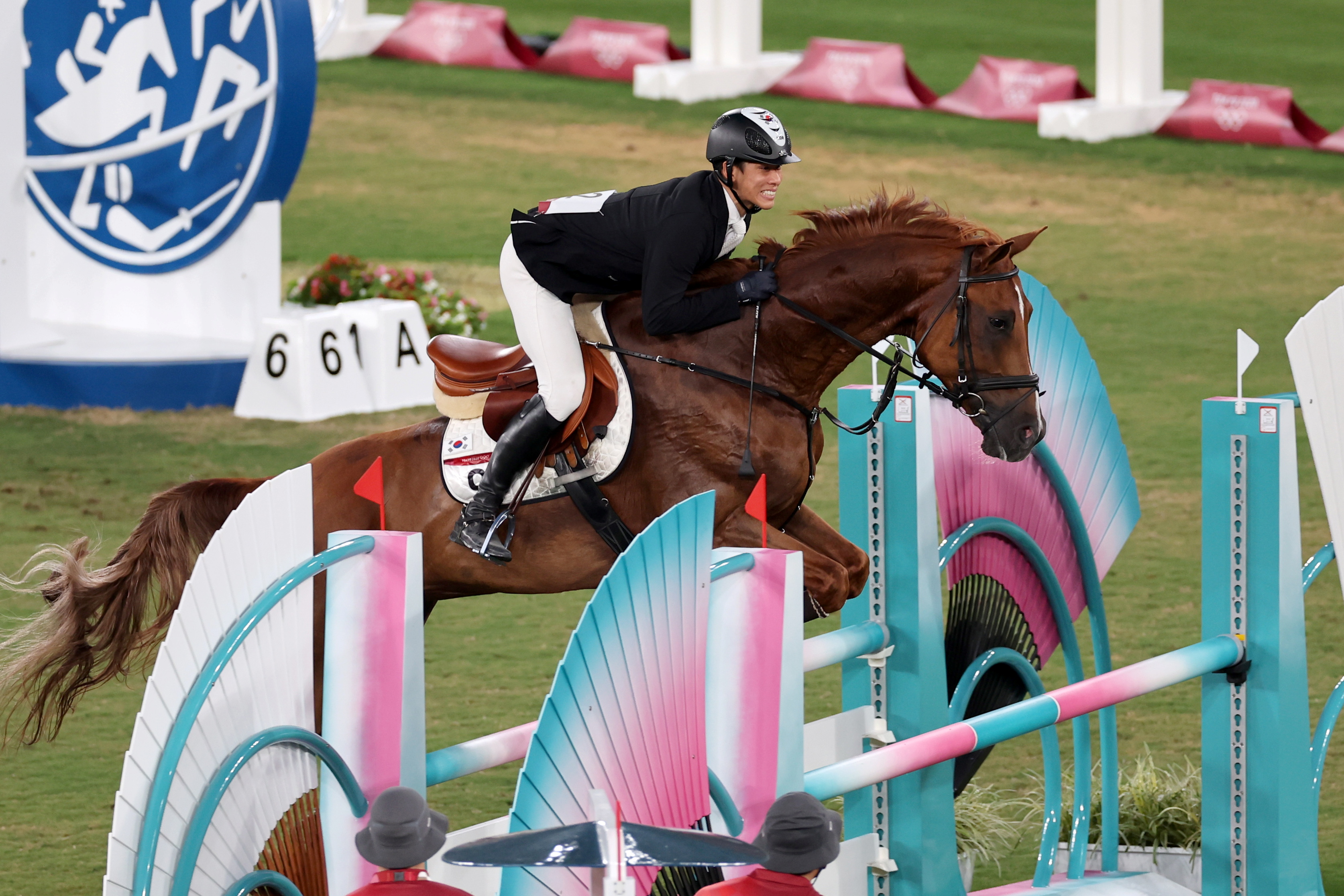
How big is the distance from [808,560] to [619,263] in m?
0.77

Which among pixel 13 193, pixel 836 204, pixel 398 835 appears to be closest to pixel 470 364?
pixel 398 835

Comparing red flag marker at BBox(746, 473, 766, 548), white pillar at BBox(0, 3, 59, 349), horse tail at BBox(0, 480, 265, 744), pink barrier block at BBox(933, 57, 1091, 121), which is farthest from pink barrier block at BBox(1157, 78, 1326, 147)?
red flag marker at BBox(746, 473, 766, 548)

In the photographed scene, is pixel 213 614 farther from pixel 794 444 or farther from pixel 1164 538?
pixel 1164 538

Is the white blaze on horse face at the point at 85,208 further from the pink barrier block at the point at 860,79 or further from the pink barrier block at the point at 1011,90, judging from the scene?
the pink barrier block at the point at 1011,90

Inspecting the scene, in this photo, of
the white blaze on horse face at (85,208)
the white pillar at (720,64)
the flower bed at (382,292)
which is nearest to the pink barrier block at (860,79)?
the white pillar at (720,64)

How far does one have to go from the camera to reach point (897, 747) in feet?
12.6

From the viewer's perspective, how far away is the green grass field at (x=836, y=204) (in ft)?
20.3

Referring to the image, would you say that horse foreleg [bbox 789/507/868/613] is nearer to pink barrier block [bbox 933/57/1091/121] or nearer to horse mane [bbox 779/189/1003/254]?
horse mane [bbox 779/189/1003/254]

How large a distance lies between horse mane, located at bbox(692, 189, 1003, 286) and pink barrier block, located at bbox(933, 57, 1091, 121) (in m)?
11.5

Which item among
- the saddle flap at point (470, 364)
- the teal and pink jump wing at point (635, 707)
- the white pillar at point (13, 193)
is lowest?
the teal and pink jump wing at point (635, 707)

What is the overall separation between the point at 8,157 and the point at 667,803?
7.25 m

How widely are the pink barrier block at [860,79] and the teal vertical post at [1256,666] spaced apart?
39.9 feet

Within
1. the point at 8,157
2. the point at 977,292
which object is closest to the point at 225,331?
the point at 8,157

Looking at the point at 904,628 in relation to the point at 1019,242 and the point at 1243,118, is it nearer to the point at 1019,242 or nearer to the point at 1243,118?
the point at 1019,242
